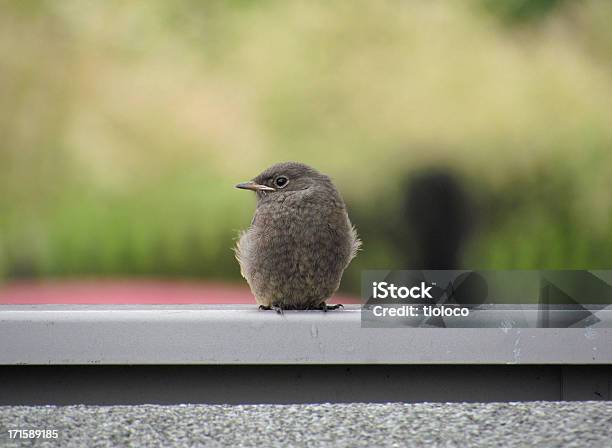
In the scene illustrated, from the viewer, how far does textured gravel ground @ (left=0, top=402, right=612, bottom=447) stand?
98.5 inches

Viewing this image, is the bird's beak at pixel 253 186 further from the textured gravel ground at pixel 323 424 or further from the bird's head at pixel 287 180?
the textured gravel ground at pixel 323 424

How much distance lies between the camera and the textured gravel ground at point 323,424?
98.5 inches

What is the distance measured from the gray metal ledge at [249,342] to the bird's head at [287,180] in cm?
47

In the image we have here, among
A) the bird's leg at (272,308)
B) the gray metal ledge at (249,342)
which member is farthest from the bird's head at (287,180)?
the gray metal ledge at (249,342)

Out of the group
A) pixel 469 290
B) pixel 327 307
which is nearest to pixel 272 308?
pixel 327 307

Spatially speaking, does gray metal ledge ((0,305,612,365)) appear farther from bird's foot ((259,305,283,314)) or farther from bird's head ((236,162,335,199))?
bird's head ((236,162,335,199))

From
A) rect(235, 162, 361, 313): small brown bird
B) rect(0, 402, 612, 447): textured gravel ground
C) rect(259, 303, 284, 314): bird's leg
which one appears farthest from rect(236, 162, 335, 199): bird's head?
rect(0, 402, 612, 447): textured gravel ground

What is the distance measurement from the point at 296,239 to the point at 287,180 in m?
0.19

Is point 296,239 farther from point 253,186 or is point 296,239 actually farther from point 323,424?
point 323,424

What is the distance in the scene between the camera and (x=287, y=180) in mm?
3107

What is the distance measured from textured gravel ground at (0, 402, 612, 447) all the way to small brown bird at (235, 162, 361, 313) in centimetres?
39

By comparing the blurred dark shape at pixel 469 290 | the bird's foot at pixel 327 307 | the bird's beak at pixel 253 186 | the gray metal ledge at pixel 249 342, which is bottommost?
the gray metal ledge at pixel 249 342

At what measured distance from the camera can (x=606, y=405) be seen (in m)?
2.83

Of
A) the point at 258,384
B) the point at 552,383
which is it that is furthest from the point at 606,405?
the point at 258,384
